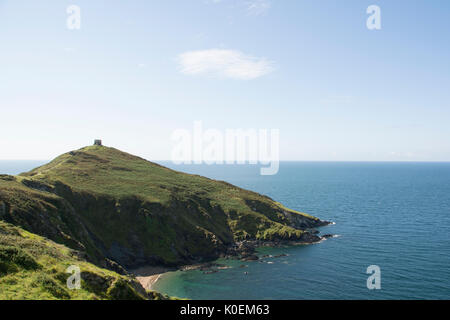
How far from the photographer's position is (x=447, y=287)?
63.2 m

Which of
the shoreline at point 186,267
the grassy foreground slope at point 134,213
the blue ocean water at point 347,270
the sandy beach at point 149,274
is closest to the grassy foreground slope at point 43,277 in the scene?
the grassy foreground slope at point 134,213

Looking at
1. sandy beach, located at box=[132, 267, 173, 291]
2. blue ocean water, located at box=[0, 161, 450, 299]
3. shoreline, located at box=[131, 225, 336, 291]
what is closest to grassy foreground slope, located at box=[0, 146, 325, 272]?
shoreline, located at box=[131, 225, 336, 291]

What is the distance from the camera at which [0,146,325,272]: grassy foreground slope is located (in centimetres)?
6800

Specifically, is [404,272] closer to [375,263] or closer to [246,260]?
[375,263]

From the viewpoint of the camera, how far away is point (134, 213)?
96.9m

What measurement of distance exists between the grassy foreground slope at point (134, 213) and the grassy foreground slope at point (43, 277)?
57.3 ft

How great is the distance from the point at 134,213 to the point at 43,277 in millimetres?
61744

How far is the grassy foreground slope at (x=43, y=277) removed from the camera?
33219 mm

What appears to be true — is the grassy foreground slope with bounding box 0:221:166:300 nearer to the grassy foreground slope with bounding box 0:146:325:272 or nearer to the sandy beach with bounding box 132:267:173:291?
the grassy foreground slope with bounding box 0:146:325:272

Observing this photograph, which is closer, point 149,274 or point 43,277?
point 43,277

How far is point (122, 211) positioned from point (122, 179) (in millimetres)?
26636

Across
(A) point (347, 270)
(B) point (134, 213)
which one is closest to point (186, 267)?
(B) point (134, 213)

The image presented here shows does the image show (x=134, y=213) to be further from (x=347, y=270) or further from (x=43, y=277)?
(x=347, y=270)

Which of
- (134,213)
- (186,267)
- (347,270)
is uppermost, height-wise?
(134,213)
